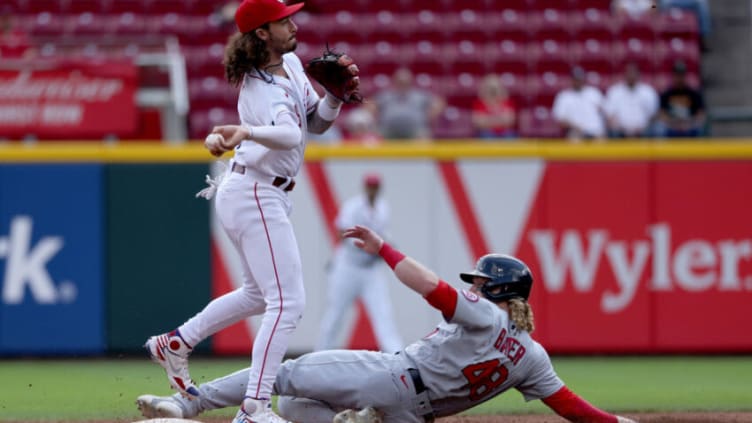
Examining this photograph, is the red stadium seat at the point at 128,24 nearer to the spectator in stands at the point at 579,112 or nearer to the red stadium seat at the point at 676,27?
the spectator in stands at the point at 579,112

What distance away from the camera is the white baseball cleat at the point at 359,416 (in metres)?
5.44

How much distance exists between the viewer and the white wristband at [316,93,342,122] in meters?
5.78

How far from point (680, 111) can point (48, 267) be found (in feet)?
20.5

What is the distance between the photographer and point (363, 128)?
1198 cm

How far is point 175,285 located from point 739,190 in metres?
5.16

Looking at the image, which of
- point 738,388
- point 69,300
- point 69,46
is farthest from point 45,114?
point 738,388

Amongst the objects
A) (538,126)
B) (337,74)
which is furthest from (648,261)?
(337,74)

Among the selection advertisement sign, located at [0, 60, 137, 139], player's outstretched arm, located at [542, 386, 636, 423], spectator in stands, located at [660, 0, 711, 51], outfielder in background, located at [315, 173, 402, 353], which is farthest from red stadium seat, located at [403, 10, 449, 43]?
player's outstretched arm, located at [542, 386, 636, 423]

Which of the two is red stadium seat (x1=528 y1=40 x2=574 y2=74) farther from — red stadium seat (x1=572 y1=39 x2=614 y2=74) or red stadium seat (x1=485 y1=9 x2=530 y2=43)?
red stadium seat (x1=485 y1=9 x2=530 y2=43)

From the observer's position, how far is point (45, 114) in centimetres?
1162

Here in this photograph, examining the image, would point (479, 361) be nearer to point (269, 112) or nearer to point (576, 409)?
point (576, 409)

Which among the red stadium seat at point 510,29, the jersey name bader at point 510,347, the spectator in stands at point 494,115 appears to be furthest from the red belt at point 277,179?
the red stadium seat at point 510,29

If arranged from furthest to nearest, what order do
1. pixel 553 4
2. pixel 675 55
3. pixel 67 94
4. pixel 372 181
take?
pixel 553 4 < pixel 675 55 < pixel 67 94 < pixel 372 181

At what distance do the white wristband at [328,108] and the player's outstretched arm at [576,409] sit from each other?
163 centimetres
